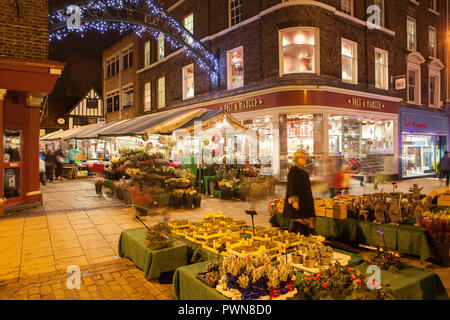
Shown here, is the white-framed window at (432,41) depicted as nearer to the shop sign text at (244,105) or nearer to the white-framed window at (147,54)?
the shop sign text at (244,105)

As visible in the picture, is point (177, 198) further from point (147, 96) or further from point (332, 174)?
point (147, 96)

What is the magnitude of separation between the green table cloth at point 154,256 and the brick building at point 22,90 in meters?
6.09

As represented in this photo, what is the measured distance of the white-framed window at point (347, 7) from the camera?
16672 millimetres

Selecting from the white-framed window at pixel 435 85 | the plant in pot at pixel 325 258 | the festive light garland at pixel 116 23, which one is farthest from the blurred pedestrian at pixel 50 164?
the white-framed window at pixel 435 85

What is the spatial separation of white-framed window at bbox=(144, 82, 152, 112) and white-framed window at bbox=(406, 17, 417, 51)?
18.8 meters

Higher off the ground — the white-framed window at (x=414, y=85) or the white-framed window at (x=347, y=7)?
the white-framed window at (x=347, y=7)

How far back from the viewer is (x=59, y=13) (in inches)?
494

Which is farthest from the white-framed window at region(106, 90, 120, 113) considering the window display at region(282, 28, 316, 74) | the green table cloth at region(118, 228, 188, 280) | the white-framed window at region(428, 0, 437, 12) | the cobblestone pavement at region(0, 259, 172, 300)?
the cobblestone pavement at region(0, 259, 172, 300)

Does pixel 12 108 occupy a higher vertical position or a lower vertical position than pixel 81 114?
lower

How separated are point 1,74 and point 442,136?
85.3 ft

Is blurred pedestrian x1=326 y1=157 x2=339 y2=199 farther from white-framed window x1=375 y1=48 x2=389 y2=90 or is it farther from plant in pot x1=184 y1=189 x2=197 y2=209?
white-framed window x1=375 y1=48 x2=389 y2=90

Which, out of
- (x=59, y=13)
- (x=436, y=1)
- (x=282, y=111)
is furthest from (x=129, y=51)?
(x=436, y=1)

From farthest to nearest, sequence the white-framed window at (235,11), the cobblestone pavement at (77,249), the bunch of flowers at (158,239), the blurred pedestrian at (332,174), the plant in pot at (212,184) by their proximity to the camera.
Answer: the white-framed window at (235,11) → the plant in pot at (212,184) → the blurred pedestrian at (332,174) → the bunch of flowers at (158,239) → the cobblestone pavement at (77,249)
